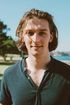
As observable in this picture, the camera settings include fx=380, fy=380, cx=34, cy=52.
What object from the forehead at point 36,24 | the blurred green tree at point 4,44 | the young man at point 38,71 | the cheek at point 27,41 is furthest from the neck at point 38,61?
the blurred green tree at point 4,44

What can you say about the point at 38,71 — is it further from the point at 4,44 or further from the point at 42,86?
the point at 4,44

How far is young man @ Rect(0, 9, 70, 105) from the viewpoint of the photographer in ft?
9.02

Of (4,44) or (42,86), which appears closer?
(42,86)

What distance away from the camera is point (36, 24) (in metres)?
2.79

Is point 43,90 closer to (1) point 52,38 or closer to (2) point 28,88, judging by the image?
(2) point 28,88

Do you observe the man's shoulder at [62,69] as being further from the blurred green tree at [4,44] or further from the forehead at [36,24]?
the blurred green tree at [4,44]

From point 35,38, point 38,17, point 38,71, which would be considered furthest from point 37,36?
point 38,71

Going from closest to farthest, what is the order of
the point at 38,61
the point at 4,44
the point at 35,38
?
1. the point at 35,38
2. the point at 38,61
3. the point at 4,44

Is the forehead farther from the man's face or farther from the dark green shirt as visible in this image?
the dark green shirt

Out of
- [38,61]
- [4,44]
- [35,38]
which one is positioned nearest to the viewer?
[35,38]

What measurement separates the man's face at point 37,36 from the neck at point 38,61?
62 millimetres

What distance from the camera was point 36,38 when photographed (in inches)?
107

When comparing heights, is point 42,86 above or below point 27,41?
→ below

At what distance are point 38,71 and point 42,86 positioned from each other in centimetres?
14
